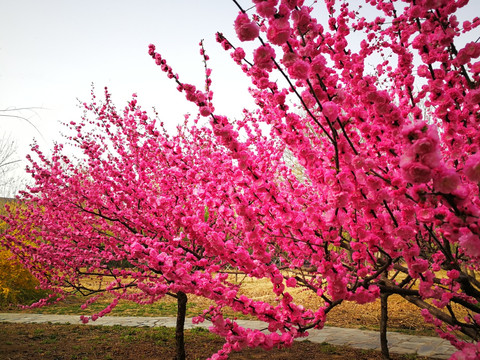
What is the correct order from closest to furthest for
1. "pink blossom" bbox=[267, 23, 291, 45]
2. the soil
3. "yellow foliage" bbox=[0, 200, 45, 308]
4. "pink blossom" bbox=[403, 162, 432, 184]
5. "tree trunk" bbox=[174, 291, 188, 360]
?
"pink blossom" bbox=[403, 162, 432, 184]
"pink blossom" bbox=[267, 23, 291, 45]
"tree trunk" bbox=[174, 291, 188, 360]
the soil
"yellow foliage" bbox=[0, 200, 45, 308]

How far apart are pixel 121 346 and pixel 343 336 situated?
4656 mm

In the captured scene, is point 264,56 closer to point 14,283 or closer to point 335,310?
point 335,310

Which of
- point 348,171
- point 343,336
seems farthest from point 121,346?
point 348,171

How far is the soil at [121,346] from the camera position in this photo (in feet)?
17.1

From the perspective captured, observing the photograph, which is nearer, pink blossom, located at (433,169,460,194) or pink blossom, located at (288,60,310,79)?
pink blossom, located at (433,169,460,194)

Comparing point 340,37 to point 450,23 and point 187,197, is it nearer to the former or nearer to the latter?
point 450,23

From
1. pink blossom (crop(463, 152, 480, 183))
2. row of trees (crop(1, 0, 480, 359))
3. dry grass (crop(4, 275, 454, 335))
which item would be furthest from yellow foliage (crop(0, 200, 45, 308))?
pink blossom (crop(463, 152, 480, 183))

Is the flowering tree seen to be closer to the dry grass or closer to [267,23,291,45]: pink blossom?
[267,23,291,45]: pink blossom

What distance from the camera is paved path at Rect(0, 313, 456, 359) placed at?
5.39m

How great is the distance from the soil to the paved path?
0.50 meters

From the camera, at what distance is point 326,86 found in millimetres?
1710

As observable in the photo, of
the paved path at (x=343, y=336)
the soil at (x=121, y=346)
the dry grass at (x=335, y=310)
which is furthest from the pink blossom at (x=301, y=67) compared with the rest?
the dry grass at (x=335, y=310)

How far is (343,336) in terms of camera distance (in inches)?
254

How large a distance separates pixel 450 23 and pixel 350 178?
1.32m
